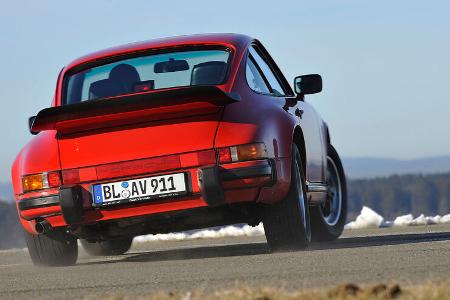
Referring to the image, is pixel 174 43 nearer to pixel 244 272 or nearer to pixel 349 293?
pixel 244 272

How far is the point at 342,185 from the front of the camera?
1155 centimetres

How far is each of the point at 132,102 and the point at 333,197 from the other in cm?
377

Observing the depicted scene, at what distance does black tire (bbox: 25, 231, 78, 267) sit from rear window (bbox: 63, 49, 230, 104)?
3.40ft

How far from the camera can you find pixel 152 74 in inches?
348

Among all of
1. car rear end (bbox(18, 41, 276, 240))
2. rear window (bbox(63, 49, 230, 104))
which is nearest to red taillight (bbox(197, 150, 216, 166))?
car rear end (bbox(18, 41, 276, 240))

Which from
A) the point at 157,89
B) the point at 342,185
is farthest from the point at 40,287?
the point at 342,185

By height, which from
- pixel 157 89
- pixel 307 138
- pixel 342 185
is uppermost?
pixel 157 89

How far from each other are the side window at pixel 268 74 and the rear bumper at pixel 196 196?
127 centimetres

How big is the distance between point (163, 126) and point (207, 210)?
0.66m

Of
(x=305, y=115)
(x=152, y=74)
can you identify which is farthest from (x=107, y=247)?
(x=152, y=74)

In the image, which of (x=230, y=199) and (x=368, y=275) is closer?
(x=368, y=275)

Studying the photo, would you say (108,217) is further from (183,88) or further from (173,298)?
(173,298)

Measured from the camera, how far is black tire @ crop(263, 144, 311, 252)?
27.6ft

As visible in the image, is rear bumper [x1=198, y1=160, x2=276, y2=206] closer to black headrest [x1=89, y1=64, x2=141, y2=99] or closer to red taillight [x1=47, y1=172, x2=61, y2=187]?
red taillight [x1=47, y1=172, x2=61, y2=187]
